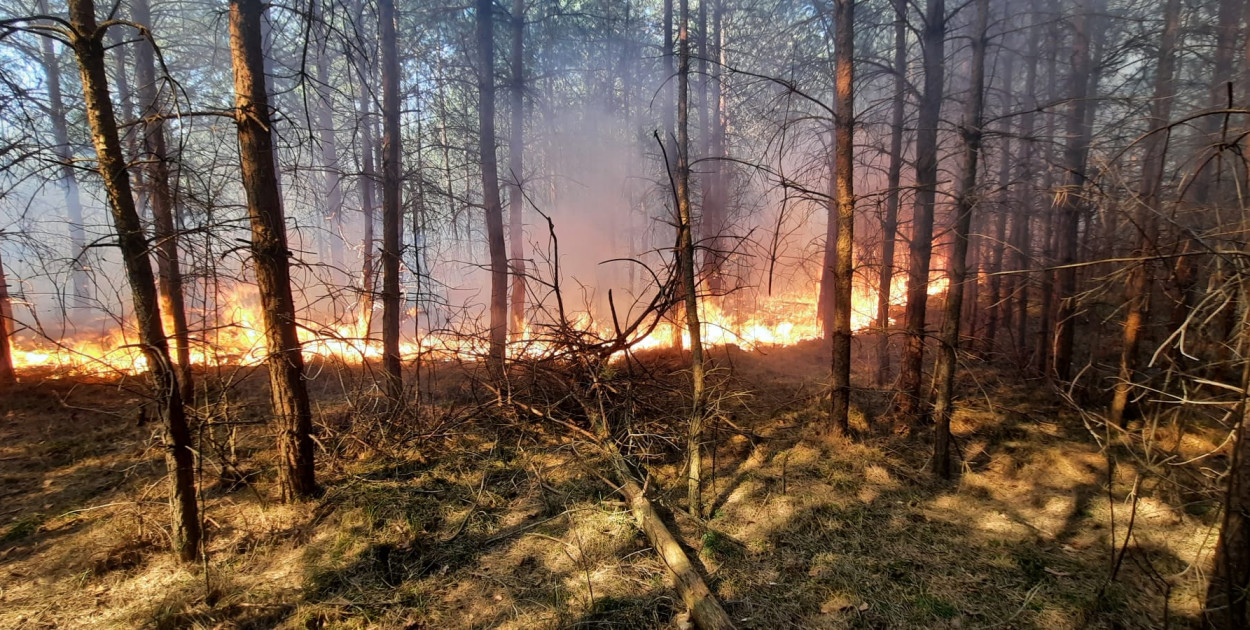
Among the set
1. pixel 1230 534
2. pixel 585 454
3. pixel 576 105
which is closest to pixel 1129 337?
pixel 1230 534

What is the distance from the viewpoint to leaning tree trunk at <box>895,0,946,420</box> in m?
7.35

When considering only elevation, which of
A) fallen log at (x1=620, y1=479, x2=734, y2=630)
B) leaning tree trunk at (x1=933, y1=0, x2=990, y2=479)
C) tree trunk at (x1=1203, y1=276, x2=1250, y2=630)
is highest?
leaning tree trunk at (x1=933, y1=0, x2=990, y2=479)

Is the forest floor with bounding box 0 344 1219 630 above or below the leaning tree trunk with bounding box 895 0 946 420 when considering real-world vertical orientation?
below

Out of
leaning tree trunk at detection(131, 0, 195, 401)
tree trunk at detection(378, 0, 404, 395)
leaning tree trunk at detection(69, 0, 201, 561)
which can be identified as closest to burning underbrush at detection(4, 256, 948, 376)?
tree trunk at detection(378, 0, 404, 395)

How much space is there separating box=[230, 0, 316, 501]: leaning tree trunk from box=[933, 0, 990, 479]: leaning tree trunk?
6.73m

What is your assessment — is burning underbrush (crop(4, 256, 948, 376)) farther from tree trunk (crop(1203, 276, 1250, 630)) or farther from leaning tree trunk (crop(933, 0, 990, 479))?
tree trunk (crop(1203, 276, 1250, 630))

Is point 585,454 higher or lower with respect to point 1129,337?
lower

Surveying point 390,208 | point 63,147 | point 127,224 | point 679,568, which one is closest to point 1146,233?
point 679,568

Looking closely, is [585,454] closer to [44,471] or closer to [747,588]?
[747,588]

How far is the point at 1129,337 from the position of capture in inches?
257

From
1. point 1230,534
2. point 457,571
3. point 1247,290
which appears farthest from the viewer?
point 457,571

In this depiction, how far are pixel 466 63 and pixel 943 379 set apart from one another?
463 inches

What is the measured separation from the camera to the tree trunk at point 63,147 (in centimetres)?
432

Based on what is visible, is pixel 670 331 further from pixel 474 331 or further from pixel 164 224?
pixel 164 224
